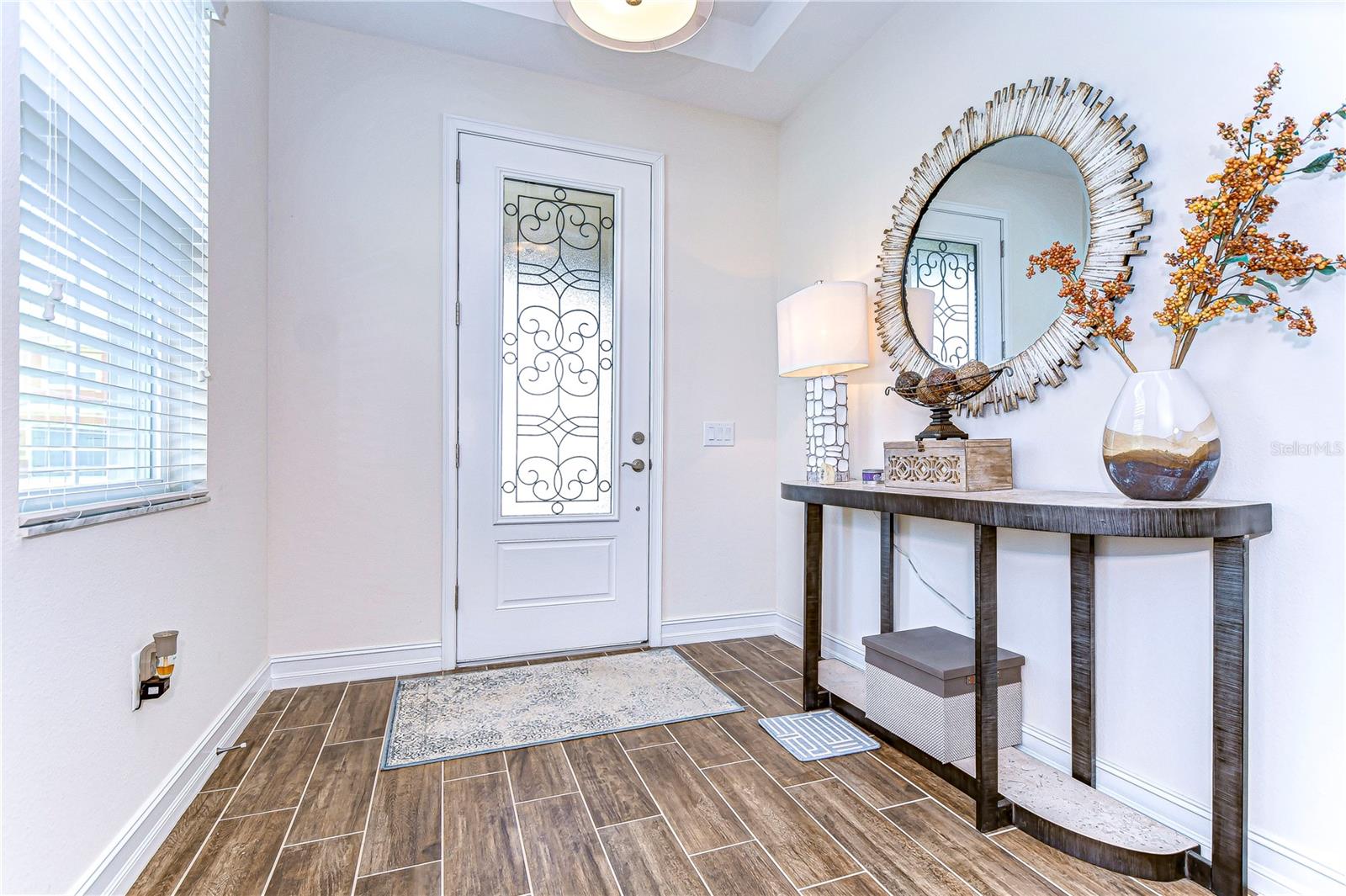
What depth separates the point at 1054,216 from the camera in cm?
187

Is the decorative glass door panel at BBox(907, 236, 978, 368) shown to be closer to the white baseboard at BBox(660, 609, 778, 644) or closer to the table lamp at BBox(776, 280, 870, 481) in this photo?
the table lamp at BBox(776, 280, 870, 481)

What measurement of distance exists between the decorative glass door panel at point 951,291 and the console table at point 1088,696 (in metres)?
0.56

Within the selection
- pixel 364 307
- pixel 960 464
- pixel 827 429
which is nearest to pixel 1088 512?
pixel 960 464

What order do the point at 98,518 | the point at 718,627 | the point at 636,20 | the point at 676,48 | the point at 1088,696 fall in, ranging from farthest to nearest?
the point at 718,627
the point at 676,48
the point at 636,20
the point at 1088,696
the point at 98,518

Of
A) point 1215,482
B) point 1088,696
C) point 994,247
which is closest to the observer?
point 1215,482

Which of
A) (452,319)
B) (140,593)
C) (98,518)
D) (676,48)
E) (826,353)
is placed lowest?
(140,593)

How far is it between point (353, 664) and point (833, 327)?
2379mm

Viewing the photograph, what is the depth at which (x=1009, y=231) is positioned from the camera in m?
2.02

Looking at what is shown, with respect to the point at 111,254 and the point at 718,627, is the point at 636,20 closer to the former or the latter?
the point at 111,254

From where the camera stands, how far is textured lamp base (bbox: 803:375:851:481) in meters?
2.57

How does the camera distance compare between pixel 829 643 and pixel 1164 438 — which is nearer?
pixel 1164 438

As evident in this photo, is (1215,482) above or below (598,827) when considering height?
above

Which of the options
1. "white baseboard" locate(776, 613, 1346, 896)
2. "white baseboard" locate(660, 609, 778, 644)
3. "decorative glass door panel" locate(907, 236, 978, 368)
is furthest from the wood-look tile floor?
"decorative glass door panel" locate(907, 236, 978, 368)

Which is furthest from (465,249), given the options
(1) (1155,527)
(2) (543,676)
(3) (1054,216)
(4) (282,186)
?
(1) (1155,527)
